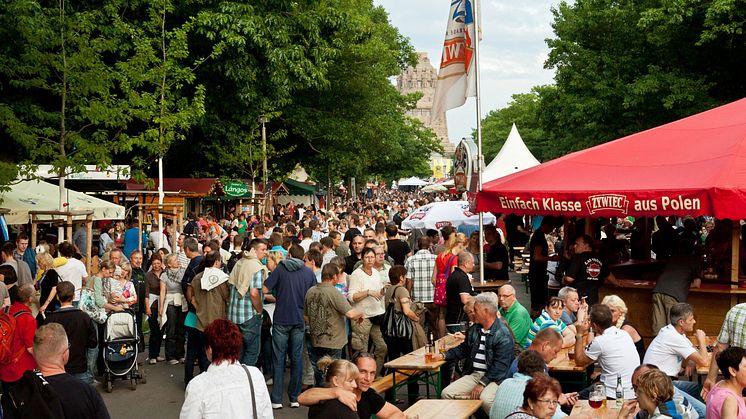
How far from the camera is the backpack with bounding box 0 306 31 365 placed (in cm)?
852

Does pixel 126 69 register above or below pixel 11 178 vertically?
above

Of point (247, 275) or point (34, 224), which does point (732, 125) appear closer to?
point (247, 275)

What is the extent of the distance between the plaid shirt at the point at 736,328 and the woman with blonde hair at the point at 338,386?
4361 millimetres

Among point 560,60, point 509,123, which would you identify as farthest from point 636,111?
point 509,123

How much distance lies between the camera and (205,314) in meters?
11.8

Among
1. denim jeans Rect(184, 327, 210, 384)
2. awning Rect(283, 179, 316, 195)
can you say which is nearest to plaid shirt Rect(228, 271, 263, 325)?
denim jeans Rect(184, 327, 210, 384)

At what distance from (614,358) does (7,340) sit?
560cm

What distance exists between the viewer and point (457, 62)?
14.1 meters

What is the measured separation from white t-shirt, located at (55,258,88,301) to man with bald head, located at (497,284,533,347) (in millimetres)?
6544

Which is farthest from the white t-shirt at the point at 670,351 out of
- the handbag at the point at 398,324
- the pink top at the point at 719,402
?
the handbag at the point at 398,324

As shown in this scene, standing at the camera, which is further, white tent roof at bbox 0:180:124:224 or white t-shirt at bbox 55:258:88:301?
white tent roof at bbox 0:180:124:224

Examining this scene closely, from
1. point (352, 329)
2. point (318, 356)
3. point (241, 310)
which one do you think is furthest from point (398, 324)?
point (241, 310)

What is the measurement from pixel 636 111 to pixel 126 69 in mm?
22285

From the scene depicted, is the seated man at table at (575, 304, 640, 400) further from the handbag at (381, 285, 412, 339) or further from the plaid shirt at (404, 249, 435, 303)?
the plaid shirt at (404, 249, 435, 303)
